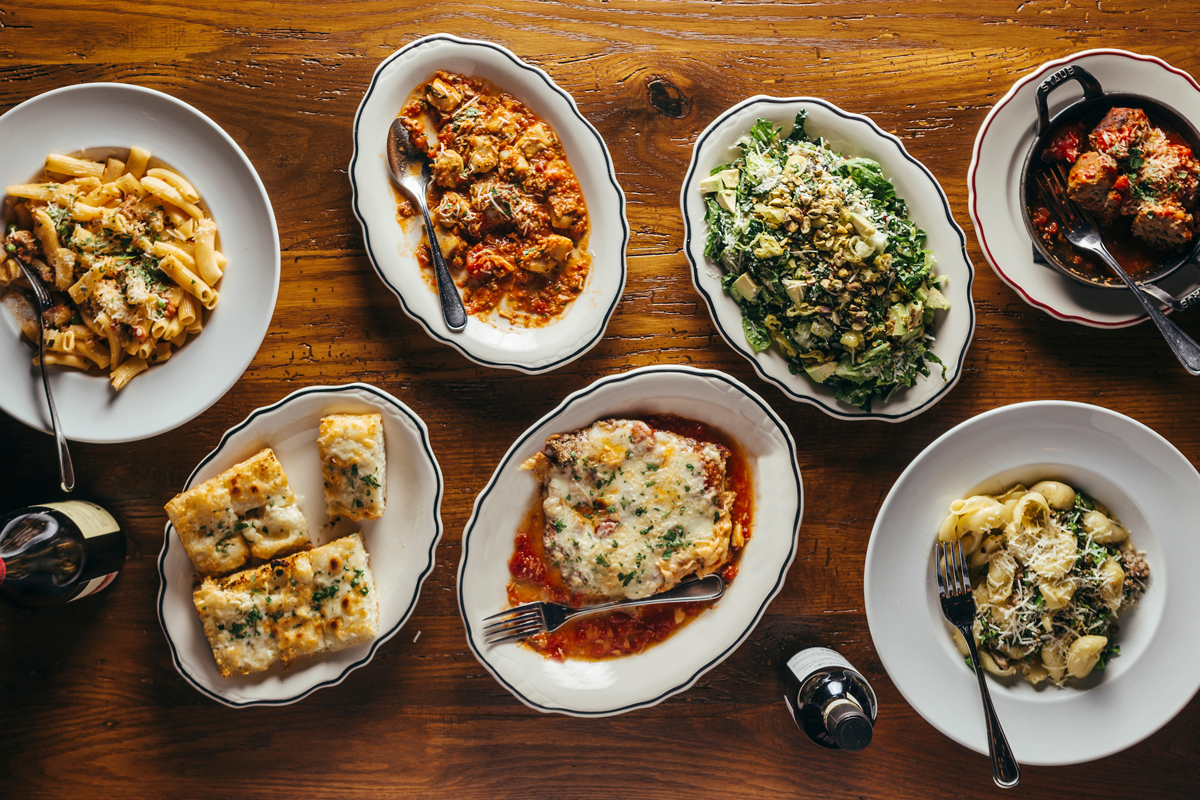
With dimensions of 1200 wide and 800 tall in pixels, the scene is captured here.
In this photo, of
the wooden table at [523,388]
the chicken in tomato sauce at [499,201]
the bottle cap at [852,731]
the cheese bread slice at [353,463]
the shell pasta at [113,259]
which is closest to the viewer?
the bottle cap at [852,731]

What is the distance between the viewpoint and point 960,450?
9.30ft

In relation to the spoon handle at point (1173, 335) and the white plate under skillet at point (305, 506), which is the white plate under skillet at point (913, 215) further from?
the white plate under skillet at point (305, 506)

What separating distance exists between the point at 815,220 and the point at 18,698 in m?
4.24

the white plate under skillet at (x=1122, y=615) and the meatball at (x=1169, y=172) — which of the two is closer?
the meatball at (x=1169, y=172)

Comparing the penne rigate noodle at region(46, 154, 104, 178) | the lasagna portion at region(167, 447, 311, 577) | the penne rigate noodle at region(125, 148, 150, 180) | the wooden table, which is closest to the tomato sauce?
the wooden table

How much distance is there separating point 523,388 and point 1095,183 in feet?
8.46

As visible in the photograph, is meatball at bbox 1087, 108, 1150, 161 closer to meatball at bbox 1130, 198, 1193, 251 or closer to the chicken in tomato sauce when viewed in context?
meatball at bbox 1130, 198, 1193, 251

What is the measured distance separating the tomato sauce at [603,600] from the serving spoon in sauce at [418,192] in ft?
2.97

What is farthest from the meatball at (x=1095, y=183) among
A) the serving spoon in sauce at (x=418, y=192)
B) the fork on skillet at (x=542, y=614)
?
the serving spoon in sauce at (x=418, y=192)

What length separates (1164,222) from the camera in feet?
8.79

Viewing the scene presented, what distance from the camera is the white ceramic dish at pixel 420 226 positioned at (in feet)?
9.08

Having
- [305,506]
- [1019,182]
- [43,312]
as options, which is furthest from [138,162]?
[1019,182]

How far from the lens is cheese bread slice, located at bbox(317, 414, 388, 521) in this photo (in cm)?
274

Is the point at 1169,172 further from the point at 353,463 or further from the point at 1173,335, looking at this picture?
the point at 353,463
